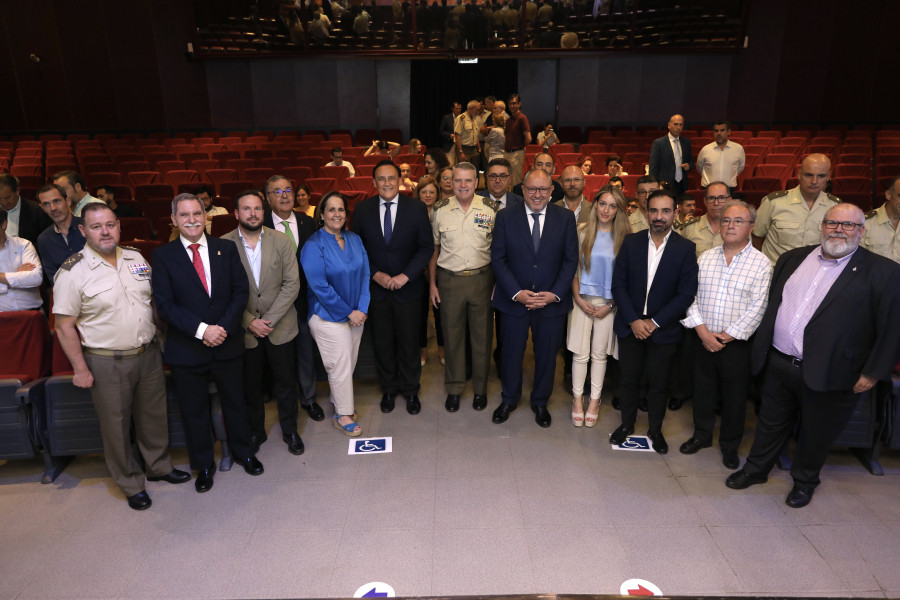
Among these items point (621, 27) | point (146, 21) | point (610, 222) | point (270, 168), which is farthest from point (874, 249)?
point (146, 21)

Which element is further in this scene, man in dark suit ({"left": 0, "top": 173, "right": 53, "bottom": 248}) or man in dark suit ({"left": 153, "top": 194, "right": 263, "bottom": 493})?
man in dark suit ({"left": 0, "top": 173, "right": 53, "bottom": 248})

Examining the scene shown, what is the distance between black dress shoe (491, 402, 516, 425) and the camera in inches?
157

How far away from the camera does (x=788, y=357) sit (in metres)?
3.05

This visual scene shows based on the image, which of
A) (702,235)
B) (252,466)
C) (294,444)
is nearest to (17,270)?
(252,466)

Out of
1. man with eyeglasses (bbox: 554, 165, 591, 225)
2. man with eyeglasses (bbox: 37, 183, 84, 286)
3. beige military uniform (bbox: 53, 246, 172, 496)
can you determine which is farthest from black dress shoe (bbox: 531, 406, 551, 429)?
man with eyeglasses (bbox: 37, 183, 84, 286)

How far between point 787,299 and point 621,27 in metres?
11.0

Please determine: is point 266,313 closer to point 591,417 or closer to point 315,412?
point 315,412

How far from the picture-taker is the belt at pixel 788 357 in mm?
2995

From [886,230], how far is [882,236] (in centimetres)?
4

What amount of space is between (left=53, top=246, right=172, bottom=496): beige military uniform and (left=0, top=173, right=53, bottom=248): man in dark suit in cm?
187

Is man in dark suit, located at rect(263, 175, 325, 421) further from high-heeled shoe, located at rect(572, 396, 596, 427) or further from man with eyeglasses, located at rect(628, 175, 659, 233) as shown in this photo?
man with eyeglasses, located at rect(628, 175, 659, 233)

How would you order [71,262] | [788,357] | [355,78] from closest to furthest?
[71,262] → [788,357] → [355,78]

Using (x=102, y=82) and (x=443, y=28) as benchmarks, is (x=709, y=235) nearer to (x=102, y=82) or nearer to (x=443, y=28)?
(x=443, y=28)

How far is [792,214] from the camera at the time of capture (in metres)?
3.90
